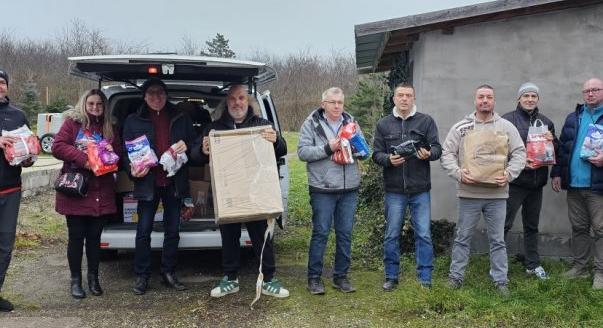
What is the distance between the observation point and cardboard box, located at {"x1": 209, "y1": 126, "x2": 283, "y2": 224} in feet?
14.9

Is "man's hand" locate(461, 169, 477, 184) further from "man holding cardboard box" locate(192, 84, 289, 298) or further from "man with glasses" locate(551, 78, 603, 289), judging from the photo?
"man holding cardboard box" locate(192, 84, 289, 298)

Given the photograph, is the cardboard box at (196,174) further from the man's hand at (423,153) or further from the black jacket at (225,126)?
the man's hand at (423,153)

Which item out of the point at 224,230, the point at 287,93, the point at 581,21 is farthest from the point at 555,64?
the point at 287,93

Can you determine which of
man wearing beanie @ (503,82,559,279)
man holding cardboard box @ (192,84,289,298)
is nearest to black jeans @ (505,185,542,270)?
man wearing beanie @ (503,82,559,279)

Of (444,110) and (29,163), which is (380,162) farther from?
(29,163)

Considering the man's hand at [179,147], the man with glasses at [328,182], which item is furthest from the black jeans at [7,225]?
the man with glasses at [328,182]

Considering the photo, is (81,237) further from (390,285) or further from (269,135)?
(390,285)

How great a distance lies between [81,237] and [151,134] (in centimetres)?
115

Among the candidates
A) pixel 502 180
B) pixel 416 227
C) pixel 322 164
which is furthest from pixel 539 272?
pixel 322 164

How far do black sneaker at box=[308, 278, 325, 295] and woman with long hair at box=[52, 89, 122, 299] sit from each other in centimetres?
197

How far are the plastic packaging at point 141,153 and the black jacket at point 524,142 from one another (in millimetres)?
3471

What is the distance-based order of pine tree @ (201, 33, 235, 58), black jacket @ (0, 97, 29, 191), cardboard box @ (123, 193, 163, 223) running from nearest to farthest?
black jacket @ (0, 97, 29, 191)
cardboard box @ (123, 193, 163, 223)
pine tree @ (201, 33, 235, 58)

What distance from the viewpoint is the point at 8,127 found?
184 inches

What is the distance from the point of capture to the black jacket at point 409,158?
5.00 m
